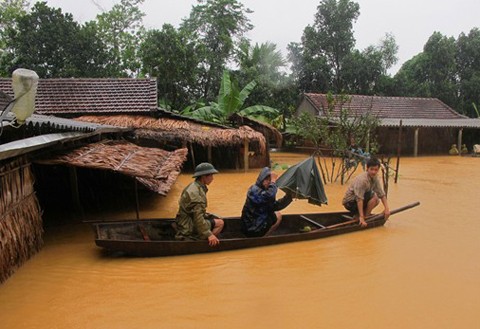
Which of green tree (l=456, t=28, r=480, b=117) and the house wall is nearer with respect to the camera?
the house wall

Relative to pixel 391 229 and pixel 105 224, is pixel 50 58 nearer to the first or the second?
pixel 105 224

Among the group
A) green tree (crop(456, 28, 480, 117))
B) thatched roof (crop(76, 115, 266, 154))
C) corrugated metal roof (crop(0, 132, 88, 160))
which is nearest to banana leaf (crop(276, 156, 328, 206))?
corrugated metal roof (crop(0, 132, 88, 160))

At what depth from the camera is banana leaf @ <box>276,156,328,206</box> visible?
271 inches

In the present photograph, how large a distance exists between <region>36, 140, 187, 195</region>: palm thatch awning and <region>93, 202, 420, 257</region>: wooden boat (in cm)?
78

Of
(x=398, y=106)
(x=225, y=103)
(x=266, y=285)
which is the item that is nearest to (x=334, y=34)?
(x=398, y=106)

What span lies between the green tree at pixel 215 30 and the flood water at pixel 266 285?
1871 cm

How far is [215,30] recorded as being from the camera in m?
25.8

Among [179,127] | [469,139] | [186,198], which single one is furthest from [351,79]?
[186,198]

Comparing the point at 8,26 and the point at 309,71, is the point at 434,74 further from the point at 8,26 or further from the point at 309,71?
the point at 8,26

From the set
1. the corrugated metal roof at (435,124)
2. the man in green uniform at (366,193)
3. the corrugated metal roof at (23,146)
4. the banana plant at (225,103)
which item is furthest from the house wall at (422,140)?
the corrugated metal roof at (23,146)

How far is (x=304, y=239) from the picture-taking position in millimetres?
6691

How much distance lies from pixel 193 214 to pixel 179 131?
30.8ft

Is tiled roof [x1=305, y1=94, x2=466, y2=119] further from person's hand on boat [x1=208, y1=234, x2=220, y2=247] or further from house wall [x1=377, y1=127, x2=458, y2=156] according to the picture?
person's hand on boat [x1=208, y1=234, x2=220, y2=247]

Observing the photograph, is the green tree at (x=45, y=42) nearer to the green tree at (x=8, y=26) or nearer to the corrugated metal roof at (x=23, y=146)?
the green tree at (x=8, y=26)
